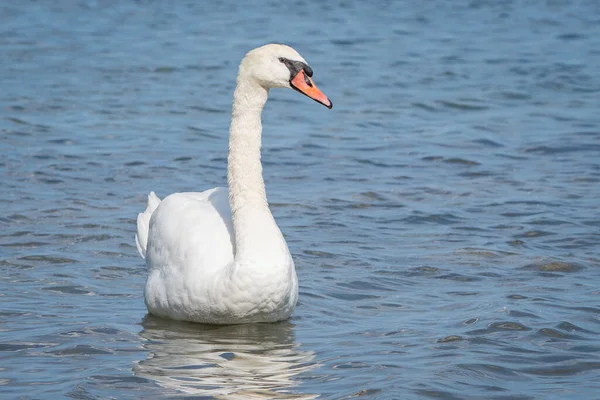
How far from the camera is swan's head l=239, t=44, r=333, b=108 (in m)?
7.00

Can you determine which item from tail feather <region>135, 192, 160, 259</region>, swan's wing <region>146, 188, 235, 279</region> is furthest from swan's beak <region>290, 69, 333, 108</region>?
tail feather <region>135, 192, 160, 259</region>

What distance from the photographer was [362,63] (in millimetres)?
19250

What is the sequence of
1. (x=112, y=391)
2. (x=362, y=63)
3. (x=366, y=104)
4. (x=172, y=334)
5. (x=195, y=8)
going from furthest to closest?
(x=195, y=8)
(x=362, y=63)
(x=366, y=104)
(x=172, y=334)
(x=112, y=391)

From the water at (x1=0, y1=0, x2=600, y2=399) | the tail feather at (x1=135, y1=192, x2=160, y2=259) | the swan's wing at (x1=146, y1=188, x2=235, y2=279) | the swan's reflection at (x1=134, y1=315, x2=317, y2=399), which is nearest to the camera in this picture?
the swan's reflection at (x1=134, y1=315, x2=317, y2=399)

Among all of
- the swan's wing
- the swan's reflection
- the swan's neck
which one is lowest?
the swan's reflection

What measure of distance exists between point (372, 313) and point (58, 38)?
1476cm

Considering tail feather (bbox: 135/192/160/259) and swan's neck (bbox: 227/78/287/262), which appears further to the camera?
tail feather (bbox: 135/192/160/259)

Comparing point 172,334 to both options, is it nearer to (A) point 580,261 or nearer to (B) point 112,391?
(B) point 112,391

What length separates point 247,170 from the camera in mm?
7242

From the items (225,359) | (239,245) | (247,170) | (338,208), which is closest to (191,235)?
(239,245)

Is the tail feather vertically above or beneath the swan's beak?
beneath

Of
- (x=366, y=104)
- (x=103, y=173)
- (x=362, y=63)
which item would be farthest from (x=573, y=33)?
(x=103, y=173)

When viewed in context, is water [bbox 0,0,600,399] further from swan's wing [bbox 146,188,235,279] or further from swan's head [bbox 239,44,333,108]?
swan's head [bbox 239,44,333,108]

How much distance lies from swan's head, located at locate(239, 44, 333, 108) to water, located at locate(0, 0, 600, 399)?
1.42 metres
